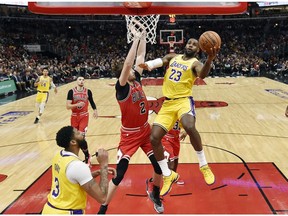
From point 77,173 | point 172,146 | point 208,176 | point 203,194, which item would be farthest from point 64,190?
point 203,194

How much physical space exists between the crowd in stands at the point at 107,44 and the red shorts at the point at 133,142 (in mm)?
19578

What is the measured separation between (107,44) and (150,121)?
24656 mm

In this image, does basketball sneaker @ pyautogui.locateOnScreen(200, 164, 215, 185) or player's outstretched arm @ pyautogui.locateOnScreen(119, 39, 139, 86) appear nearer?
player's outstretched arm @ pyautogui.locateOnScreen(119, 39, 139, 86)

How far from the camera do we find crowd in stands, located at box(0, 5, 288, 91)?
25812 mm

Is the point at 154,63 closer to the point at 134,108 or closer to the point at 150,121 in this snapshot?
the point at 134,108

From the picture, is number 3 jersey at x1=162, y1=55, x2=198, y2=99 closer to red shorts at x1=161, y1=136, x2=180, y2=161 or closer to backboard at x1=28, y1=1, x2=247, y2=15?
red shorts at x1=161, y1=136, x2=180, y2=161

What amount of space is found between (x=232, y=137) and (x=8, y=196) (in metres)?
5.33

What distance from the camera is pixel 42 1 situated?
537cm

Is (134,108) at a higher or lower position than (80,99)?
higher

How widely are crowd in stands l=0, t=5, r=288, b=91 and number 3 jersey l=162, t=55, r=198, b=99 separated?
19522 mm

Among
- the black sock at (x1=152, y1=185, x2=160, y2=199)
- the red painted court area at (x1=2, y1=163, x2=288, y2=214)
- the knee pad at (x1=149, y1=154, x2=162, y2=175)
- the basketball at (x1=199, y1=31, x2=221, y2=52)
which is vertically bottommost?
the red painted court area at (x1=2, y1=163, x2=288, y2=214)

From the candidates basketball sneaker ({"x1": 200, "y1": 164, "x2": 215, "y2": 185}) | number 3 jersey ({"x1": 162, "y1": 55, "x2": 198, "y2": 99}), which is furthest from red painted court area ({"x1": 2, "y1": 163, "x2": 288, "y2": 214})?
number 3 jersey ({"x1": 162, "y1": 55, "x2": 198, "y2": 99})

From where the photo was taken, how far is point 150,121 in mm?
10094

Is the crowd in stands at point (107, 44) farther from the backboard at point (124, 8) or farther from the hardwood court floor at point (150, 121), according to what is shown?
the backboard at point (124, 8)
